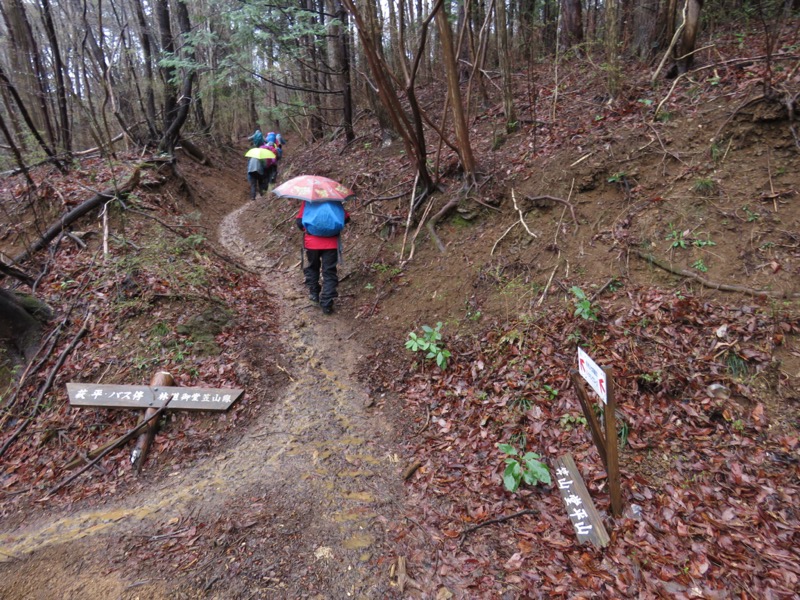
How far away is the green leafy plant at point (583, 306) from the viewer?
5063 mm

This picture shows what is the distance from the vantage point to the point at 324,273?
7.67m

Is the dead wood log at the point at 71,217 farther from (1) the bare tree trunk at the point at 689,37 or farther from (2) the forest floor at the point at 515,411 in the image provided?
(1) the bare tree trunk at the point at 689,37

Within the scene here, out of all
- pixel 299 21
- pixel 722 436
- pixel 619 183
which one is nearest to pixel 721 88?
pixel 619 183

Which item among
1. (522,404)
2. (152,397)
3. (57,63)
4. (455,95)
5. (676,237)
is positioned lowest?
(152,397)

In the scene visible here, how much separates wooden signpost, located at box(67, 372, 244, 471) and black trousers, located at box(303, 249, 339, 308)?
2828 mm

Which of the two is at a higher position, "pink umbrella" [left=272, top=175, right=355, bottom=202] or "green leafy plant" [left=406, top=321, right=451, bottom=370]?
"pink umbrella" [left=272, top=175, right=355, bottom=202]

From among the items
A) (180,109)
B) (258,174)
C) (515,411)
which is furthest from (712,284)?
(180,109)

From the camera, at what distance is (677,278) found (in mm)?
5031

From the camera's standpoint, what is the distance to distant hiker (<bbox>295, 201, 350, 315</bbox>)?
709 cm

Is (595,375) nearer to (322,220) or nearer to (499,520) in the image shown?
(499,520)

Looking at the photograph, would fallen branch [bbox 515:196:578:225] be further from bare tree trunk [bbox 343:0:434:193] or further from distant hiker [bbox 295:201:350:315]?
distant hiker [bbox 295:201:350:315]

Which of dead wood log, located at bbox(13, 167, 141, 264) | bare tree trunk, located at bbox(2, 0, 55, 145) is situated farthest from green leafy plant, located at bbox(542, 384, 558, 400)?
bare tree trunk, located at bbox(2, 0, 55, 145)

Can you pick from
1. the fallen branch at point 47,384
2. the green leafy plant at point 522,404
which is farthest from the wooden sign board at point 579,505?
the fallen branch at point 47,384

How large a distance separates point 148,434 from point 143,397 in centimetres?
53
